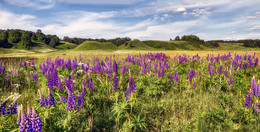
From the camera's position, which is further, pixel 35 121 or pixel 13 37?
pixel 13 37

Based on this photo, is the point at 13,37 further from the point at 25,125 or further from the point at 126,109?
the point at 25,125

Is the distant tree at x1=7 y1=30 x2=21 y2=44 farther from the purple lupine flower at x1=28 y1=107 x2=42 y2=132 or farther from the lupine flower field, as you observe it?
the purple lupine flower at x1=28 y1=107 x2=42 y2=132

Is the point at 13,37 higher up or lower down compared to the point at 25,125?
higher up

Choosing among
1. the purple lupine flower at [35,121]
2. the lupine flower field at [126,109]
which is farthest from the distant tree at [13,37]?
the purple lupine flower at [35,121]

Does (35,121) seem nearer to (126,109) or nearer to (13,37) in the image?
(126,109)

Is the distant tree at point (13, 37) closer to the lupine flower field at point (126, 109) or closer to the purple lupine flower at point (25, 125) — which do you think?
the lupine flower field at point (126, 109)

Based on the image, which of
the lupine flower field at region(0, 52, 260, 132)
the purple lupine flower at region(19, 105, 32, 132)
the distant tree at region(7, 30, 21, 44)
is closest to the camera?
the purple lupine flower at region(19, 105, 32, 132)

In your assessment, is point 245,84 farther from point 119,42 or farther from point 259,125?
point 119,42

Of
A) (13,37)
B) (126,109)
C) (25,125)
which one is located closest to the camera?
(25,125)

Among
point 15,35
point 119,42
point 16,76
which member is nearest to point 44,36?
point 15,35

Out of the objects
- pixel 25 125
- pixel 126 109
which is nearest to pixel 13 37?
pixel 126 109

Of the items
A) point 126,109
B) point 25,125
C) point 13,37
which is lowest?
point 126,109

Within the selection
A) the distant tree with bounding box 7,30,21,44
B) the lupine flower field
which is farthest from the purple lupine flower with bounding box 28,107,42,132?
the distant tree with bounding box 7,30,21,44

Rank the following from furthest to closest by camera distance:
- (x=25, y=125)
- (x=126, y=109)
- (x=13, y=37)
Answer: (x=13, y=37), (x=126, y=109), (x=25, y=125)
